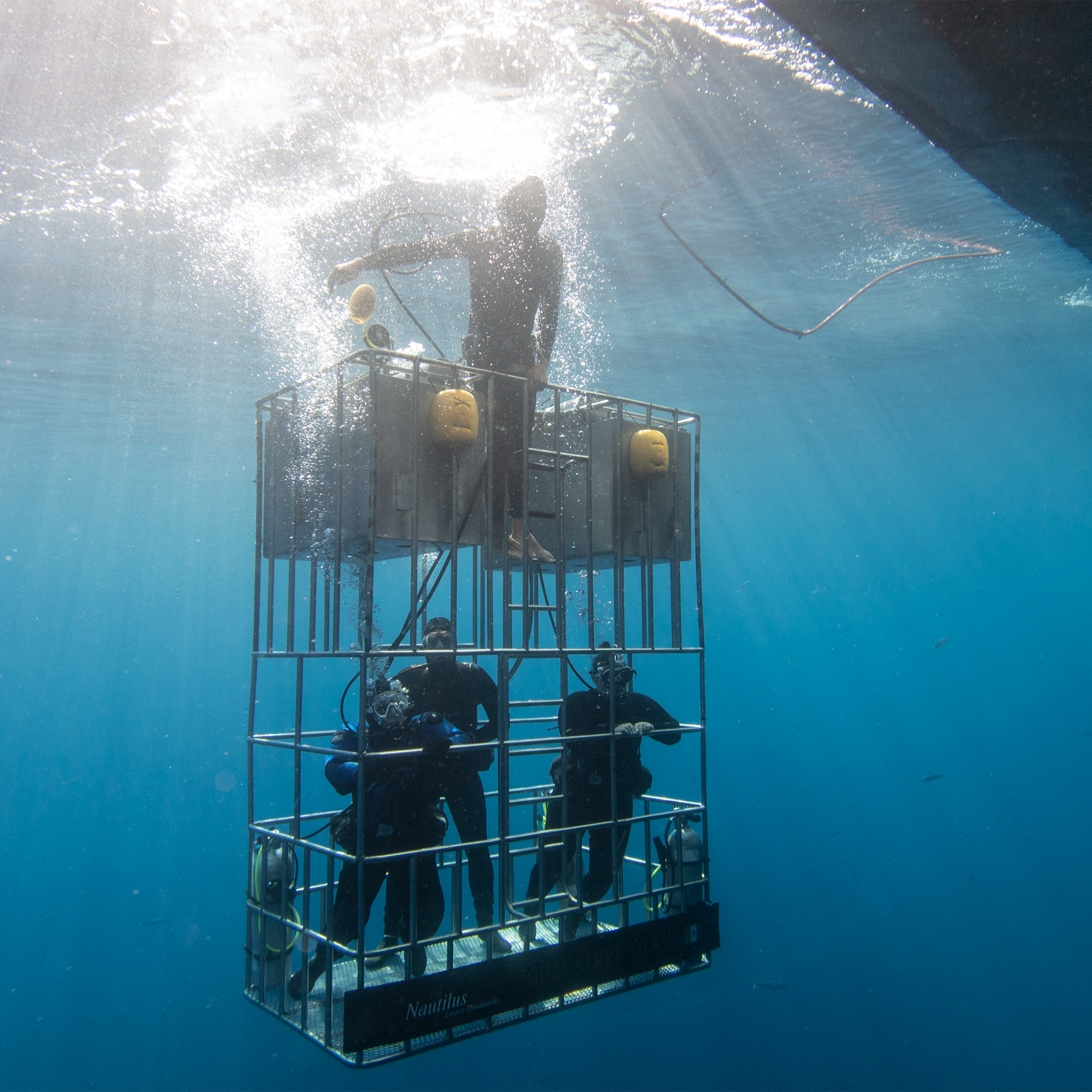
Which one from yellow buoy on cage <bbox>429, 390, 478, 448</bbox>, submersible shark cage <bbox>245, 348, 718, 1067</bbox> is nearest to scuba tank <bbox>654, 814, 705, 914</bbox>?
submersible shark cage <bbox>245, 348, 718, 1067</bbox>

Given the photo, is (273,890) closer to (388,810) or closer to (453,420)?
(388,810)

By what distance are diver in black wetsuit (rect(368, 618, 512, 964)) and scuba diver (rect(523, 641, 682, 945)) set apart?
1.35ft

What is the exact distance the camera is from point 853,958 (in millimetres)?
23750

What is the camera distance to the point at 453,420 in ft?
11.7

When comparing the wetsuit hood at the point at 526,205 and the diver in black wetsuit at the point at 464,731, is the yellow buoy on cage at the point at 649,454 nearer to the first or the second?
the wetsuit hood at the point at 526,205

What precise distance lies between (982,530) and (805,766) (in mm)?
35195

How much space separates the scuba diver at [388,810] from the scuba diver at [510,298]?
49.4 inches

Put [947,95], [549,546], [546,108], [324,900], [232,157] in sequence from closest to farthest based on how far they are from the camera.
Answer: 1. [324,900]
2. [947,95]
3. [549,546]
4. [546,108]
5. [232,157]

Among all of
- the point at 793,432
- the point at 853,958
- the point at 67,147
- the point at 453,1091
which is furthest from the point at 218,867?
the point at 67,147

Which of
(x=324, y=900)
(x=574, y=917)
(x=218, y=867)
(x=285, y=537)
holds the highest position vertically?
(x=285, y=537)

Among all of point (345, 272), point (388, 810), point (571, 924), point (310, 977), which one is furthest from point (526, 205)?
point (310, 977)

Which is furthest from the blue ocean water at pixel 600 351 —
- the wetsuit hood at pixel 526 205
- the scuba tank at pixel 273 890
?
the scuba tank at pixel 273 890

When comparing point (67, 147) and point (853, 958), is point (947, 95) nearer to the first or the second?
point (67, 147)

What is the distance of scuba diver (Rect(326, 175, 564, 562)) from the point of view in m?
4.20
